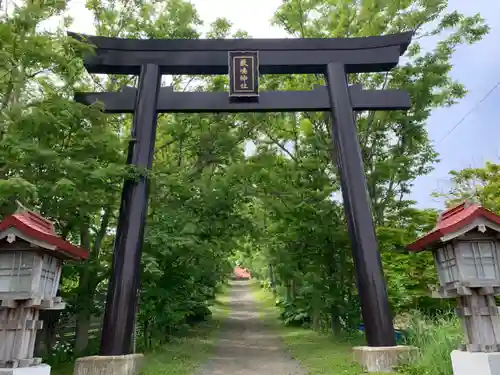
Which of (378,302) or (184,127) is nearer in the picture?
(378,302)

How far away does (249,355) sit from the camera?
11016 millimetres

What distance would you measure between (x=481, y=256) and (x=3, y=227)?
7034 millimetres

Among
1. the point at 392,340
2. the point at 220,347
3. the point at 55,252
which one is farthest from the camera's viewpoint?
the point at 220,347

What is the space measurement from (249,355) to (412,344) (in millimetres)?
4514

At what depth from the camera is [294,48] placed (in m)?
9.76

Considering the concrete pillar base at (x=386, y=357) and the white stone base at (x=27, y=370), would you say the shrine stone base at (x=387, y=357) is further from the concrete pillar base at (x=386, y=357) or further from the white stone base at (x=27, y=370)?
the white stone base at (x=27, y=370)

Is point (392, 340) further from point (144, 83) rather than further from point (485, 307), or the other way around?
point (144, 83)

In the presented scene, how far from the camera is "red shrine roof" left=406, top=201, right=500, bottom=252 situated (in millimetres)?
5914

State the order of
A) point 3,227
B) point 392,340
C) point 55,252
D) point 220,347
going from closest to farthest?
point 3,227 < point 55,252 < point 392,340 < point 220,347

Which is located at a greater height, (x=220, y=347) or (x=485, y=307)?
(x=485, y=307)

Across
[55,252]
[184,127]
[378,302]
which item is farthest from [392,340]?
[184,127]

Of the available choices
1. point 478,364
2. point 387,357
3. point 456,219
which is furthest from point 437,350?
point 456,219

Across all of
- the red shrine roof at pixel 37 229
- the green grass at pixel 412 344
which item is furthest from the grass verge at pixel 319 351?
the red shrine roof at pixel 37 229

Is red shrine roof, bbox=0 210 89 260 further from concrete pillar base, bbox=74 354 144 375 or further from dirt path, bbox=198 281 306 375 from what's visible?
dirt path, bbox=198 281 306 375
